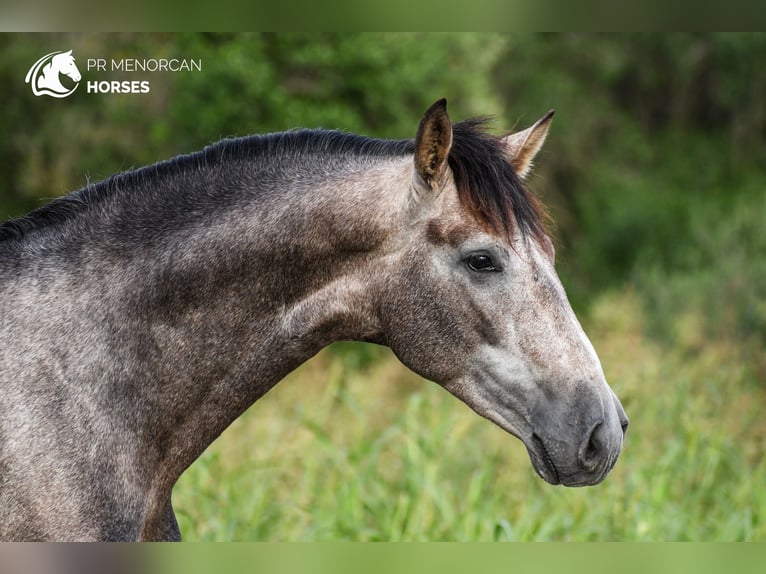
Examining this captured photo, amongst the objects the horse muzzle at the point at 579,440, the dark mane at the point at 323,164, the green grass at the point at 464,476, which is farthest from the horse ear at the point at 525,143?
the green grass at the point at 464,476

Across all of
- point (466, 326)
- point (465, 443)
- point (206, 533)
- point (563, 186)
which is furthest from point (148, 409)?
point (563, 186)

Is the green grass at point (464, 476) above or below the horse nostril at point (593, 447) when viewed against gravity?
below

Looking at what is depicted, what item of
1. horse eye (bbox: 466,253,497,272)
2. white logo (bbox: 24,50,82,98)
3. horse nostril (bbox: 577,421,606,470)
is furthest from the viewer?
white logo (bbox: 24,50,82,98)

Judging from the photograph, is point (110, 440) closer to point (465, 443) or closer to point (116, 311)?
point (116, 311)

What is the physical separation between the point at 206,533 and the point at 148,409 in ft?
8.65

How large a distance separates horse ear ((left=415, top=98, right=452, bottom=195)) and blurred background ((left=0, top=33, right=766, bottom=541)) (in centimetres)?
66

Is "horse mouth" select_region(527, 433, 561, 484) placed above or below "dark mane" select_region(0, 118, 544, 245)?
below

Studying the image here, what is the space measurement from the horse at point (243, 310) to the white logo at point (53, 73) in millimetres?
701

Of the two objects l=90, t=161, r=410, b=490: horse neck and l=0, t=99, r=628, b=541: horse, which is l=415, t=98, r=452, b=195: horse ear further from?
l=90, t=161, r=410, b=490: horse neck

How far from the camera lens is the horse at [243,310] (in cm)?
263

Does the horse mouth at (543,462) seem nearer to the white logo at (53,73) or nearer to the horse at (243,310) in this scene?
the horse at (243,310)

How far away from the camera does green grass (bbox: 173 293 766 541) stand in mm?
5266

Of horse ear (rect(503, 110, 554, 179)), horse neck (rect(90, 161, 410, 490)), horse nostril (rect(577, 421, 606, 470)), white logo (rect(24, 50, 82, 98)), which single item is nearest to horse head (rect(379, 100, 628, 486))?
horse nostril (rect(577, 421, 606, 470))

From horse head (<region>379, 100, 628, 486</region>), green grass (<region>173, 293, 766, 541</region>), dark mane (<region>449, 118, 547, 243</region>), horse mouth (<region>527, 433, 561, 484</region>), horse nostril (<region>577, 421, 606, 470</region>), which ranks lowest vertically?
green grass (<region>173, 293, 766, 541</region>)
